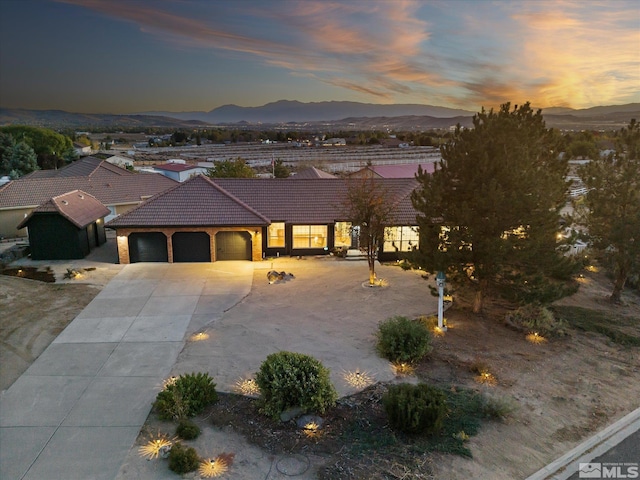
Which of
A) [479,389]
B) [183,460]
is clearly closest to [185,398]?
[183,460]

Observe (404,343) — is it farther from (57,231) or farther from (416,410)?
(57,231)

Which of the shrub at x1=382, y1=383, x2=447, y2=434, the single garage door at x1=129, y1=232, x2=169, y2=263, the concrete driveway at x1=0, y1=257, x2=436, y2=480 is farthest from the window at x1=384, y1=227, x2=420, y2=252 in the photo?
the shrub at x1=382, y1=383, x2=447, y2=434

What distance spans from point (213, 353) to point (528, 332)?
11.4 m

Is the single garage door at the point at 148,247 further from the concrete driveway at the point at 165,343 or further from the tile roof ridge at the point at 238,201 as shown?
the tile roof ridge at the point at 238,201

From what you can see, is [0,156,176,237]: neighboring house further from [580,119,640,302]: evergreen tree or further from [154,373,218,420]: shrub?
[580,119,640,302]: evergreen tree

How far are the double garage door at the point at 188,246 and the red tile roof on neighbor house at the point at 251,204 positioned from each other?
97 centimetres

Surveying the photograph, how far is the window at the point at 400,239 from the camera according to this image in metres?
26.6

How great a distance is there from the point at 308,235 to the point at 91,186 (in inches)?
760

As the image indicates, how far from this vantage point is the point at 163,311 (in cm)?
1872

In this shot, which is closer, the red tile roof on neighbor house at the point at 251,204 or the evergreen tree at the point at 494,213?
the evergreen tree at the point at 494,213

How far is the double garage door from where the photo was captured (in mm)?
25469

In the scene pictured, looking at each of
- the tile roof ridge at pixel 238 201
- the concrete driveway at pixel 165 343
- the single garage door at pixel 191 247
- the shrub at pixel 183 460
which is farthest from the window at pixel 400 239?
the shrub at pixel 183 460

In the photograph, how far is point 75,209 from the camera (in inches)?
1077

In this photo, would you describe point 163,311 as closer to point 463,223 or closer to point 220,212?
point 220,212
